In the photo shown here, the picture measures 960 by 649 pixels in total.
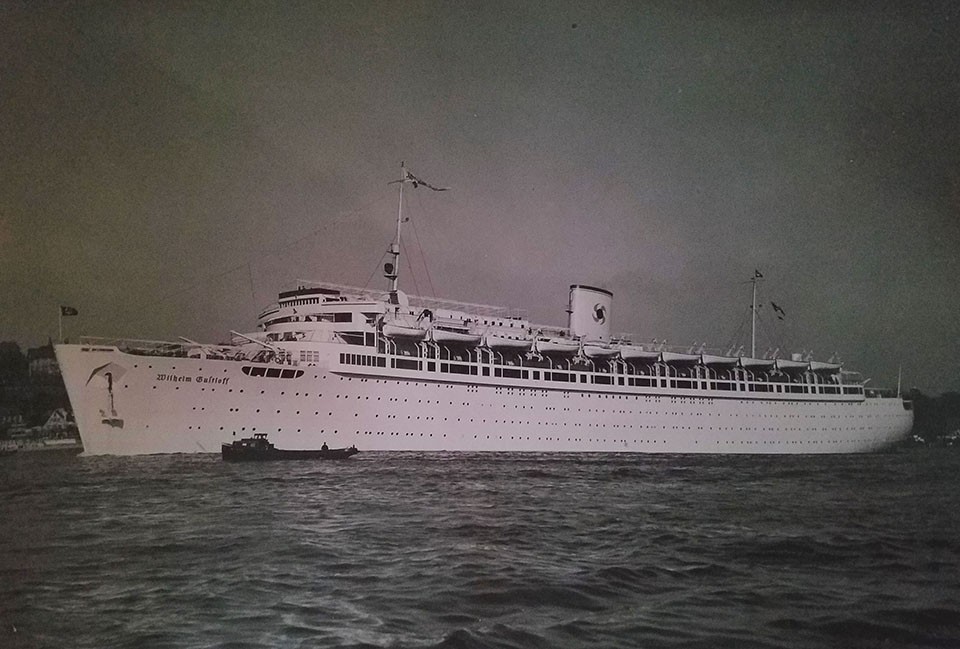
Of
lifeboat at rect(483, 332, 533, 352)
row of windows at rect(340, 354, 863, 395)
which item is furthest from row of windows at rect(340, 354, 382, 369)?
lifeboat at rect(483, 332, 533, 352)

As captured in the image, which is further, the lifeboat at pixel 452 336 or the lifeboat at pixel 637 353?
the lifeboat at pixel 637 353

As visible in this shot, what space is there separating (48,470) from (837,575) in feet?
26.5

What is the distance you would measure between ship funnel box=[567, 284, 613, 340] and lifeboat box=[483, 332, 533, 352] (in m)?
2.17

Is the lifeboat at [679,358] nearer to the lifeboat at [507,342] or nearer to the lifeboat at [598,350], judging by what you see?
the lifeboat at [598,350]

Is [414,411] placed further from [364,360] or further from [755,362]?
[755,362]

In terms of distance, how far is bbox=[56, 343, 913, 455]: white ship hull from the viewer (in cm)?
1145

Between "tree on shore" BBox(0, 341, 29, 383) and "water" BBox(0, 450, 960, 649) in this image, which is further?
"tree on shore" BBox(0, 341, 29, 383)

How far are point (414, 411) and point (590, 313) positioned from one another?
7388 mm

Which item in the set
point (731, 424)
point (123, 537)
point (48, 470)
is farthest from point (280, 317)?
point (731, 424)

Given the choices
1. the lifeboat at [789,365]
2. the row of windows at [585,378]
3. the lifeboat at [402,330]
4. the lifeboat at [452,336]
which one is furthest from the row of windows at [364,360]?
the lifeboat at [789,365]

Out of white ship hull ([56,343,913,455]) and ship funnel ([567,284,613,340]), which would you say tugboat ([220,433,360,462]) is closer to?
white ship hull ([56,343,913,455])

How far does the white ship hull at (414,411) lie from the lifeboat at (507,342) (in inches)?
27.2

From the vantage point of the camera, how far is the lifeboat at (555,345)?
18266 mm

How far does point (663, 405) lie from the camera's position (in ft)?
66.7
